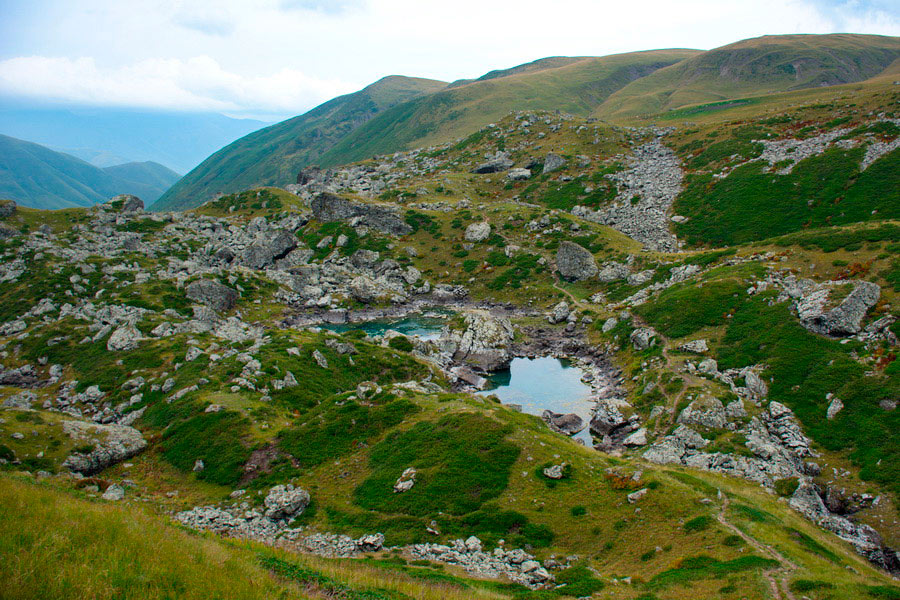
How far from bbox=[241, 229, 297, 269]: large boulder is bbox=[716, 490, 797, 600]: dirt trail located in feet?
374

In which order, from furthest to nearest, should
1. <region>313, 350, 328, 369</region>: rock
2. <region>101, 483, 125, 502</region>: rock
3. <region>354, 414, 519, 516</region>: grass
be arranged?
<region>313, 350, 328, 369</region>: rock
<region>354, 414, 519, 516</region>: grass
<region>101, 483, 125, 502</region>: rock

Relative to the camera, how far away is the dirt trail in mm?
18312

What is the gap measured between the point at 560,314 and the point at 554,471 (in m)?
52.4

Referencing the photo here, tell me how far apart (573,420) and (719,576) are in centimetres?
2916

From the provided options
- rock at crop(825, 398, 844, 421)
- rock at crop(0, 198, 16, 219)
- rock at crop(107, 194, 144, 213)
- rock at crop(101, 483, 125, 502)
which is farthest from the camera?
rock at crop(107, 194, 144, 213)

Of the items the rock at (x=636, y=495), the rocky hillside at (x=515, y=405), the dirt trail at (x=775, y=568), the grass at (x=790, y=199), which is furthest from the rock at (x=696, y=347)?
the grass at (x=790, y=199)

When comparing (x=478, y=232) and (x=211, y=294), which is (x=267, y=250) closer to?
(x=211, y=294)

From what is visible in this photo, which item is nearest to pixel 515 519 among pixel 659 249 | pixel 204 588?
pixel 204 588

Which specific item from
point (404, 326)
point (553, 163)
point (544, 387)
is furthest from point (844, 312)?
point (553, 163)

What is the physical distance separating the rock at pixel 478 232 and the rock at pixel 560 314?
117 feet

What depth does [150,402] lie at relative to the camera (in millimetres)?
44125

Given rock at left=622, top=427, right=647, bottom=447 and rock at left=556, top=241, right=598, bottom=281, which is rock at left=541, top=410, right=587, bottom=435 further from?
rock at left=556, top=241, right=598, bottom=281

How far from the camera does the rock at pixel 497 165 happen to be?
15012cm

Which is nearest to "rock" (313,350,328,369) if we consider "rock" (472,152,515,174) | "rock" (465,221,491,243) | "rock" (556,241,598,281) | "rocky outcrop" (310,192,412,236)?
"rock" (556,241,598,281)
